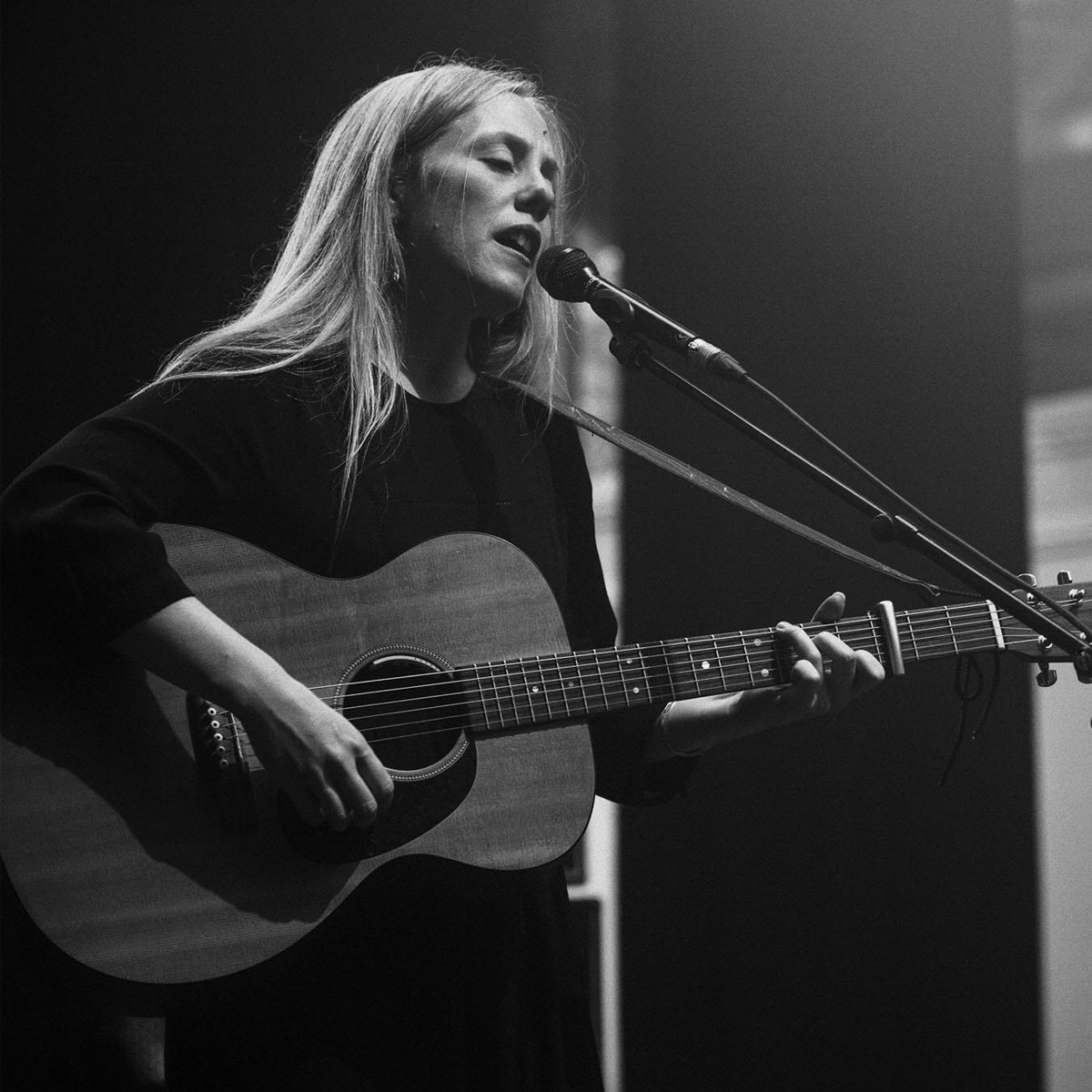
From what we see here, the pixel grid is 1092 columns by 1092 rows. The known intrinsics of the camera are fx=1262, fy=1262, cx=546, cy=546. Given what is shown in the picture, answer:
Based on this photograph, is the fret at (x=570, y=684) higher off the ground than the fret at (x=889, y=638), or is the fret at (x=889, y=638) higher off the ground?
the fret at (x=889, y=638)

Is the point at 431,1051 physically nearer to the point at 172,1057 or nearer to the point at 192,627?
the point at 172,1057

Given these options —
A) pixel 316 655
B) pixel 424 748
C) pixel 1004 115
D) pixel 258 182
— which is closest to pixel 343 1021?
pixel 424 748

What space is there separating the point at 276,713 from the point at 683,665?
0.55m

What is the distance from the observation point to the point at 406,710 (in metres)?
1.57

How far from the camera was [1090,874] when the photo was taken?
230cm

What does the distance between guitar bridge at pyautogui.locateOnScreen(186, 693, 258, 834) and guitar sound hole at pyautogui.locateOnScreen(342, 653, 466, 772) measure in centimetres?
14

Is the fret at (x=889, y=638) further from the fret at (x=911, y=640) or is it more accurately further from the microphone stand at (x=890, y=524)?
the microphone stand at (x=890, y=524)

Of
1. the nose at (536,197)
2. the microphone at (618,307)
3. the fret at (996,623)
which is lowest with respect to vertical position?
the fret at (996,623)

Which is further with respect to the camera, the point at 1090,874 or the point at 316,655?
the point at 1090,874

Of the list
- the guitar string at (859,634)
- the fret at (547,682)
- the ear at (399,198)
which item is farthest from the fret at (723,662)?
the ear at (399,198)

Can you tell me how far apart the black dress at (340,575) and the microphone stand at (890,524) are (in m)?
0.33

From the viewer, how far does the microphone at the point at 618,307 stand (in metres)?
1.54

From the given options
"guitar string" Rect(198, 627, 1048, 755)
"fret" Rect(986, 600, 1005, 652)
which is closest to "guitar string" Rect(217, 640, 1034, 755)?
"guitar string" Rect(198, 627, 1048, 755)

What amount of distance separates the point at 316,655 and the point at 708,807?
806 millimetres
